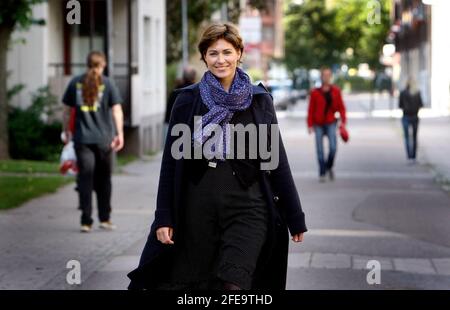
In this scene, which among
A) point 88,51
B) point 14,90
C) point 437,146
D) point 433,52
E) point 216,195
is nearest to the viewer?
point 216,195

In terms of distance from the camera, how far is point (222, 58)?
6.24 meters

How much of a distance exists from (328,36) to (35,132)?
7731 centimetres

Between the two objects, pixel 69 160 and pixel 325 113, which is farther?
pixel 325 113

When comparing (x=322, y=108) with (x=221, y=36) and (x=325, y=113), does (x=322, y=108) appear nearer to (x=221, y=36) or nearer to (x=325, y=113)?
(x=325, y=113)

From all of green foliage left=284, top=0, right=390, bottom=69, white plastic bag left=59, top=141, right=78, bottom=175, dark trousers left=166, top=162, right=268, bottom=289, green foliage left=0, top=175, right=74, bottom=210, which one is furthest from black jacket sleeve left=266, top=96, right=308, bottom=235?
green foliage left=284, top=0, right=390, bottom=69

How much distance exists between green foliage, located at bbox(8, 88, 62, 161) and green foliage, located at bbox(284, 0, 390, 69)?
62.3 meters

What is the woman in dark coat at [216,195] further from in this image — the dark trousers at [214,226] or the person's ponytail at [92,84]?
the person's ponytail at [92,84]

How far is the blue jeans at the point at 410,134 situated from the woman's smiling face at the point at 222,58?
1830cm

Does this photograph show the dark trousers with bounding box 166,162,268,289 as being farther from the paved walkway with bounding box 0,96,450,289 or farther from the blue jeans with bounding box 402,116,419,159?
the blue jeans with bounding box 402,116,419,159

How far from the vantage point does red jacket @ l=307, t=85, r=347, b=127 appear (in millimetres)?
19828

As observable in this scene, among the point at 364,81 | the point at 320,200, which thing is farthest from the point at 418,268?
the point at 364,81

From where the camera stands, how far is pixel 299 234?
6.42m

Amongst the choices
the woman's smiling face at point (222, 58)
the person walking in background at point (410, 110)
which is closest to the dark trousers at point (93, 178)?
the woman's smiling face at point (222, 58)

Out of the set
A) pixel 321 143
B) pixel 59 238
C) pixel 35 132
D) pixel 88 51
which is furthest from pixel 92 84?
pixel 88 51
